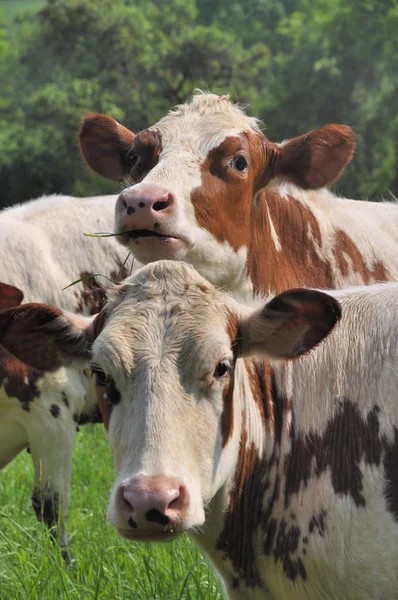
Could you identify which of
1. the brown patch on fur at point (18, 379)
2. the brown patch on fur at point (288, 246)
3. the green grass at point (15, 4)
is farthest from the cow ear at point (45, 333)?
the green grass at point (15, 4)

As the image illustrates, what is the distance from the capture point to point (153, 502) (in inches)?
131

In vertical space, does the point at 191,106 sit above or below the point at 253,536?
above

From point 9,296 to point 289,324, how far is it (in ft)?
4.37

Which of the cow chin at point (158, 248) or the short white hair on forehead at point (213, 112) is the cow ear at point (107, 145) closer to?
the short white hair on forehead at point (213, 112)

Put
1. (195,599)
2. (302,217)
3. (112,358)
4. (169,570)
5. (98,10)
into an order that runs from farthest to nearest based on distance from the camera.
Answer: (98,10)
(302,217)
(169,570)
(195,599)
(112,358)

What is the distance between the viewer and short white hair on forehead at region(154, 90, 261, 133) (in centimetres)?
→ 554

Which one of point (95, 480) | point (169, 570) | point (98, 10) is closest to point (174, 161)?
point (169, 570)

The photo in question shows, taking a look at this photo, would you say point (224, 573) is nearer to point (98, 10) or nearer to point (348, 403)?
point (348, 403)

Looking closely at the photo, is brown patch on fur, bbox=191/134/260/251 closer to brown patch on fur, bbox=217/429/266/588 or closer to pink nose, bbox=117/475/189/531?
brown patch on fur, bbox=217/429/266/588

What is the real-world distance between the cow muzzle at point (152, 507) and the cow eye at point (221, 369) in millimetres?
478

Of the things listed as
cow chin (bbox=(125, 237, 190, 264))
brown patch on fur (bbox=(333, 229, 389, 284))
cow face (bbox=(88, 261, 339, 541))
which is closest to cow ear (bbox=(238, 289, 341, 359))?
cow face (bbox=(88, 261, 339, 541))

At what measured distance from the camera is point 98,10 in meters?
45.2

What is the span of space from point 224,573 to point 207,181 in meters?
1.95

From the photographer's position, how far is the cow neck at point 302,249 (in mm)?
5688
